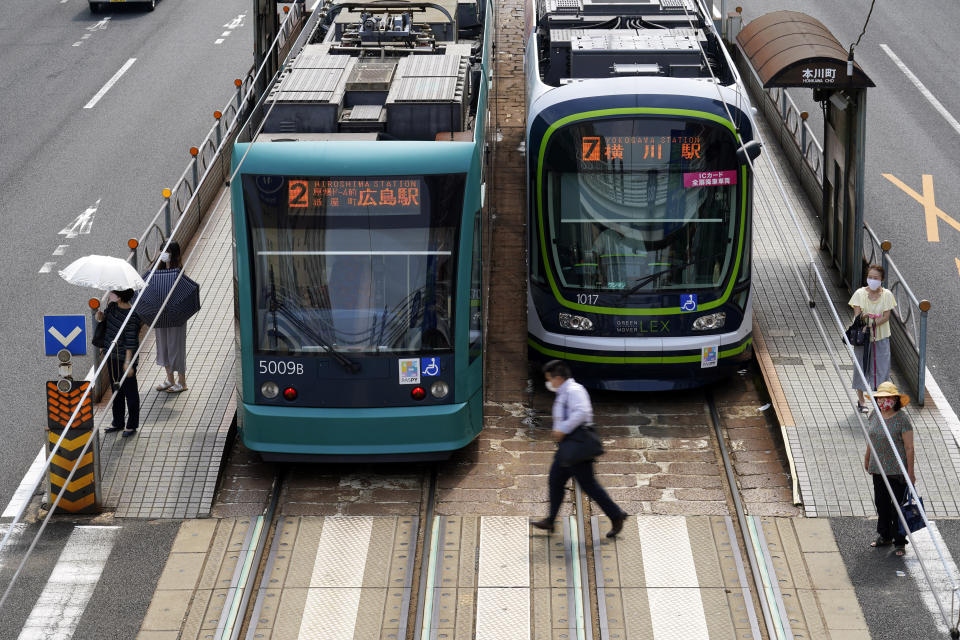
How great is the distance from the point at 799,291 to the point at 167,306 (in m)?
7.88

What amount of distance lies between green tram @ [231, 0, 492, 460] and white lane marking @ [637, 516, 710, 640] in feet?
6.93

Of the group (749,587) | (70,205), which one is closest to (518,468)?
(749,587)

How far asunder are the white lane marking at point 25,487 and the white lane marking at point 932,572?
25.7ft

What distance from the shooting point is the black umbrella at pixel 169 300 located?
13.8m

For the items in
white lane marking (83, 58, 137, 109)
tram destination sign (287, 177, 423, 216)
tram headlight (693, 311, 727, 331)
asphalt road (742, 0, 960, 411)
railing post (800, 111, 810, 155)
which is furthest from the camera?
white lane marking (83, 58, 137, 109)

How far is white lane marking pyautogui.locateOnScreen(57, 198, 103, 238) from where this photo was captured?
20477mm

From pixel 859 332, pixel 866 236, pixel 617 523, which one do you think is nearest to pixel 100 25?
pixel 866 236

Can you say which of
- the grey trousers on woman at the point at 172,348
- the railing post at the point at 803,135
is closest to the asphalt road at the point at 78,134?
the grey trousers on woman at the point at 172,348

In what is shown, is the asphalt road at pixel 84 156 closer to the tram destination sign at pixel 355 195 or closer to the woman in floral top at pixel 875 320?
the tram destination sign at pixel 355 195

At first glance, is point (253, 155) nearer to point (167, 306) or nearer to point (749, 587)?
point (167, 306)

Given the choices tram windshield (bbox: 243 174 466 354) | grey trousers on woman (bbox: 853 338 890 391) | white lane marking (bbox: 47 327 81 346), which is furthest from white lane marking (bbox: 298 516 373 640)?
grey trousers on woman (bbox: 853 338 890 391)

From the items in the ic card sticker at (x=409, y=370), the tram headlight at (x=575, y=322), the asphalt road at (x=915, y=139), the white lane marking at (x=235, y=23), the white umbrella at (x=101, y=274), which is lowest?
the asphalt road at (x=915, y=139)

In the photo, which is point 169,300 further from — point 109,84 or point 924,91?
point 924,91

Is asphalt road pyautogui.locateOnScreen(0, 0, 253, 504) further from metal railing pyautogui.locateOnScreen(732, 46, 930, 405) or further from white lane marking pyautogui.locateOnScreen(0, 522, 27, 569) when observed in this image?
metal railing pyautogui.locateOnScreen(732, 46, 930, 405)
